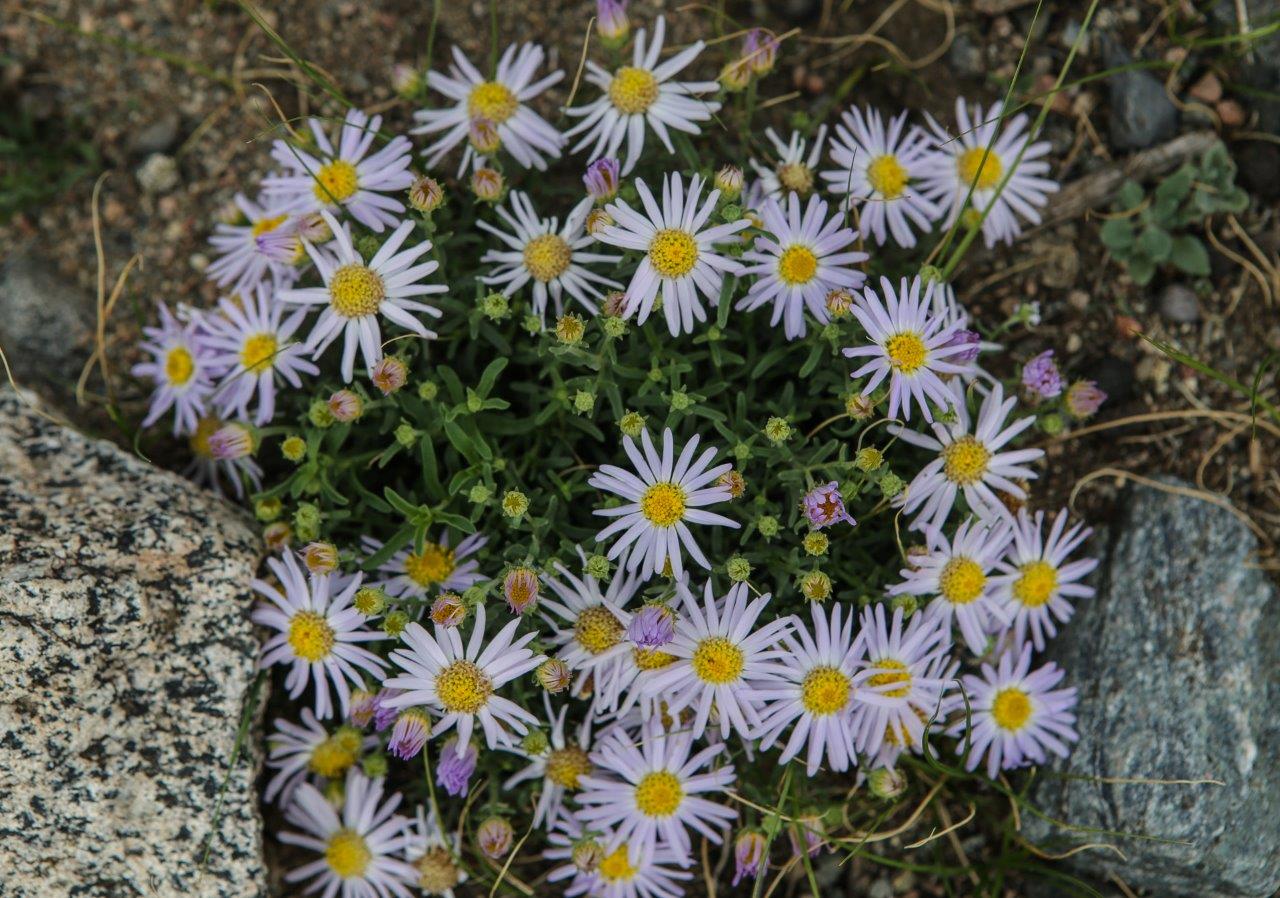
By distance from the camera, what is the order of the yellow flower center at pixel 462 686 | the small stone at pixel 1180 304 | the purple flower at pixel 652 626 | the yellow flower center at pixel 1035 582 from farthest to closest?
the small stone at pixel 1180 304 → the yellow flower center at pixel 1035 582 → the yellow flower center at pixel 462 686 → the purple flower at pixel 652 626

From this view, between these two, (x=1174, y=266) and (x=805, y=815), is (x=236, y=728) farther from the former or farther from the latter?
(x=1174, y=266)

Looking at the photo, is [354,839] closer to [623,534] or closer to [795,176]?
[623,534]

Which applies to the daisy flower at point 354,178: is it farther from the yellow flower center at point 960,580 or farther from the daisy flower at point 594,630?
the yellow flower center at point 960,580

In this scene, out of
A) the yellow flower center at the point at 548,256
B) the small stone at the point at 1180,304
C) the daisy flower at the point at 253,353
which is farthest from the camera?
the small stone at the point at 1180,304

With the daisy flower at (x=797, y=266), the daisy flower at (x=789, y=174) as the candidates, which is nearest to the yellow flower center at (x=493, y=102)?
the daisy flower at (x=789, y=174)

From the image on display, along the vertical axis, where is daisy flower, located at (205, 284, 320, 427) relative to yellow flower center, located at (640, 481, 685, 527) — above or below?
above

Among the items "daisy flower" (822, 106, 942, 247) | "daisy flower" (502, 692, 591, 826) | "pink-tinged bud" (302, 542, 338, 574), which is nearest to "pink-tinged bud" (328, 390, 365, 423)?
"pink-tinged bud" (302, 542, 338, 574)

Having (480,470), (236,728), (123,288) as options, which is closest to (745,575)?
(480,470)

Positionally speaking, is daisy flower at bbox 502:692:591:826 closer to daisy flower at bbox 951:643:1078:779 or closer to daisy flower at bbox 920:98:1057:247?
daisy flower at bbox 951:643:1078:779
